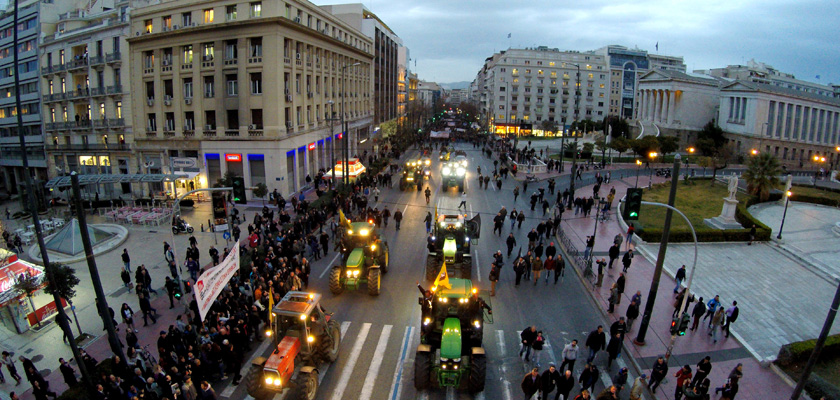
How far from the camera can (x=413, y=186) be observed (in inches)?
1618

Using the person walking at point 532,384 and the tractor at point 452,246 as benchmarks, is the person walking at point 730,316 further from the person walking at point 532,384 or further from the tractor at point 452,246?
the tractor at point 452,246

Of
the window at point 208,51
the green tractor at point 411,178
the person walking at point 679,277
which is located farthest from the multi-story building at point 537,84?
the person walking at point 679,277

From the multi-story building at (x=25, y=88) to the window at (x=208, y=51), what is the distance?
901 inches

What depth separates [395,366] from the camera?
44.5 feet

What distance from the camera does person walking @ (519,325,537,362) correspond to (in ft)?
43.9

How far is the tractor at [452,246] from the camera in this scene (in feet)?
62.0

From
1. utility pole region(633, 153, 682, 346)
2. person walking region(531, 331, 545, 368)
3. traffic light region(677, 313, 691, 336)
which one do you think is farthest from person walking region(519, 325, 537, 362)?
traffic light region(677, 313, 691, 336)

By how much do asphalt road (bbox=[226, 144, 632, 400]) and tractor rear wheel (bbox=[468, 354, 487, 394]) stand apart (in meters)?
0.57

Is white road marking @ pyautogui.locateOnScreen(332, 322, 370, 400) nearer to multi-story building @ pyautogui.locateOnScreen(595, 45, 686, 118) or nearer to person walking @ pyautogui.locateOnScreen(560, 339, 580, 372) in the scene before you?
person walking @ pyautogui.locateOnScreen(560, 339, 580, 372)

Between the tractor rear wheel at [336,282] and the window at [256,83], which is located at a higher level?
the window at [256,83]

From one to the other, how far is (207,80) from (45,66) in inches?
850

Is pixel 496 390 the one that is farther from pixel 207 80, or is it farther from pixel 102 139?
pixel 102 139

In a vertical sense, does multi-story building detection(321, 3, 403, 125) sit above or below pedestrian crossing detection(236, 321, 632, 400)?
above

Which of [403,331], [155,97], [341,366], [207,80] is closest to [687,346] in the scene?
[403,331]
